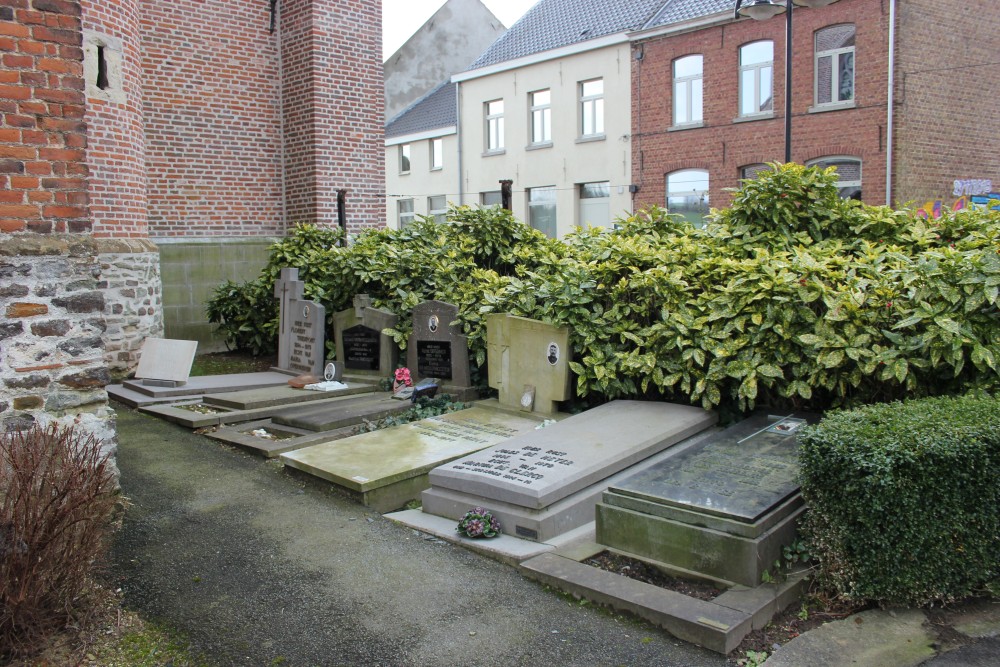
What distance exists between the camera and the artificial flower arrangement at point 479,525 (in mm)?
5133

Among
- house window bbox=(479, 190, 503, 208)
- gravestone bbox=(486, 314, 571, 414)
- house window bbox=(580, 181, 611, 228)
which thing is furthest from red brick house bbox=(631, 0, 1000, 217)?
gravestone bbox=(486, 314, 571, 414)

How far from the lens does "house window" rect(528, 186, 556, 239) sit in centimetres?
2733

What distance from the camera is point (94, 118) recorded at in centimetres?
1078

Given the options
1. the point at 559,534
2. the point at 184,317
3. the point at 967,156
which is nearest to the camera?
the point at 559,534

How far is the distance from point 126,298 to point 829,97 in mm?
16958

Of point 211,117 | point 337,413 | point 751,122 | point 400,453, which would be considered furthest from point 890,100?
point 400,453

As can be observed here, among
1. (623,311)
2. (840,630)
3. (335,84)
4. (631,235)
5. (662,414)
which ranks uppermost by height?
(335,84)

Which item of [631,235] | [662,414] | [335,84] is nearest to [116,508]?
[662,414]

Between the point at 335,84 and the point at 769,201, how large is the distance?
8.96m

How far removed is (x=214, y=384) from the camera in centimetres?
966

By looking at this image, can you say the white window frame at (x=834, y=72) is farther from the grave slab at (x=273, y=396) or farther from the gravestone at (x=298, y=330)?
the grave slab at (x=273, y=396)

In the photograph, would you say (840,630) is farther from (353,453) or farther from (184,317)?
(184,317)

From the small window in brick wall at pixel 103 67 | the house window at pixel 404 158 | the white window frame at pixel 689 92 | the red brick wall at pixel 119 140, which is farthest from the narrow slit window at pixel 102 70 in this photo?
the house window at pixel 404 158

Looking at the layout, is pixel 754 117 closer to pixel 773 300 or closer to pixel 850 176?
pixel 850 176
